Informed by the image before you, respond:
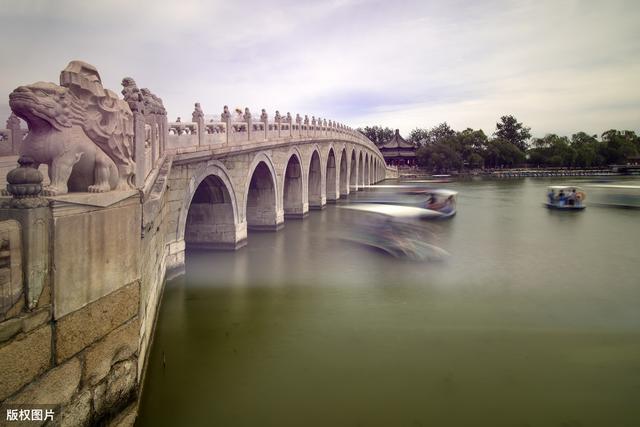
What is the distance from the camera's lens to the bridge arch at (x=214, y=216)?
12039mm

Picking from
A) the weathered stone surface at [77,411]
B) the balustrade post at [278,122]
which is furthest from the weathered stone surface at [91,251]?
the balustrade post at [278,122]

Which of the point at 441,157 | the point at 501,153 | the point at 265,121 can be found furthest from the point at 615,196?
the point at 501,153

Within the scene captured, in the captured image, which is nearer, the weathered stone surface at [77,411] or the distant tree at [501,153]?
the weathered stone surface at [77,411]

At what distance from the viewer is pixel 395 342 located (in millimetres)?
7031

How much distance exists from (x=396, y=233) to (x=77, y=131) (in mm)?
12286

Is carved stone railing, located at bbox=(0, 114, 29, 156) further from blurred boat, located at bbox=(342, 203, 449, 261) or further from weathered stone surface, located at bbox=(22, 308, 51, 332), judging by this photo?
blurred boat, located at bbox=(342, 203, 449, 261)

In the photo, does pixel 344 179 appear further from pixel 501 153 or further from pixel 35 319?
pixel 501 153

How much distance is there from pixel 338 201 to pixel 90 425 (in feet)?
80.2

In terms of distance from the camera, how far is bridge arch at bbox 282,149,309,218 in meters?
19.2

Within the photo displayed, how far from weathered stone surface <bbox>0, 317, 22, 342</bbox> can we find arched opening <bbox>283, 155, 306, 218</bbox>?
16.1 meters

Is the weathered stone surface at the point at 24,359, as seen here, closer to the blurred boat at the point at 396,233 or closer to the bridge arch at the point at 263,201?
the blurred boat at the point at 396,233

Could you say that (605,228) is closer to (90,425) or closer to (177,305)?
(177,305)

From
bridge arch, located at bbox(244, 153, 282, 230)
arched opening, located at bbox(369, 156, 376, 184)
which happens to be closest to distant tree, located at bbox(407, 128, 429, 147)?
arched opening, located at bbox(369, 156, 376, 184)

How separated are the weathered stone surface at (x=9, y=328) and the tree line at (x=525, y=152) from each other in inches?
2301
